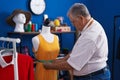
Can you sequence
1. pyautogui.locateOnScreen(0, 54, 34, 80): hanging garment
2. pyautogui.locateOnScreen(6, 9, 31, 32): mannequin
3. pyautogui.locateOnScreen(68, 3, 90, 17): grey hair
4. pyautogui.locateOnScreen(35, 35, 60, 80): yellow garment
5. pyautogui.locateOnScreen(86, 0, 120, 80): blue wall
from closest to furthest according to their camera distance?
pyautogui.locateOnScreen(0, 54, 34, 80): hanging garment < pyautogui.locateOnScreen(68, 3, 90, 17): grey hair < pyautogui.locateOnScreen(35, 35, 60, 80): yellow garment < pyautogui.locateOnScreen(6, 9, 31, 32): mannequin < pyautogui.locateOnScreen(86, 0, 120, 80): blue wall

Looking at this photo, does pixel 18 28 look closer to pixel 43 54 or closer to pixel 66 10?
pixel 43 54

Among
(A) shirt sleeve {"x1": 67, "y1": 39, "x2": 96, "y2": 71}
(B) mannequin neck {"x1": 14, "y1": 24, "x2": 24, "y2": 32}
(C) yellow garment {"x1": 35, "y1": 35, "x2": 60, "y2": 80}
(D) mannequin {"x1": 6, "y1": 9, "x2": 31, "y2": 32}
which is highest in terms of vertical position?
(D) mannequin {"x1": 6, "y1": 9, "x2": 31, "y2": 32}

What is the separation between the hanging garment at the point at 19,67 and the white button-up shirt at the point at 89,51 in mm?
356

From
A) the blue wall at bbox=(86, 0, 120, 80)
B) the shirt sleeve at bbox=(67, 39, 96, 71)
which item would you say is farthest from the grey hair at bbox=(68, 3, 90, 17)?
the blue wall at bbox=(86, 0, 120, 80)

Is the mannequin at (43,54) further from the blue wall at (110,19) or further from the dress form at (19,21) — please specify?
the blue wall at (110,19)

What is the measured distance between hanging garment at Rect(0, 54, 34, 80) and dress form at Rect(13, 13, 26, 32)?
1186 mm

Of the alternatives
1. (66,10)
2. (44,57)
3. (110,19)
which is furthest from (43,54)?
(110,19)

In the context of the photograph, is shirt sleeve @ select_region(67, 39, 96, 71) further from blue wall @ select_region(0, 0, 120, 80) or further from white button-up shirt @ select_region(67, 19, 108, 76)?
blue wall @ select_region(0, 0, 120, 80)

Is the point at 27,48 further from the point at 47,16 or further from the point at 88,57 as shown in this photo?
the point at 88,57

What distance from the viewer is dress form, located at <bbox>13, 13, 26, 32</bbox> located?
3.11 m

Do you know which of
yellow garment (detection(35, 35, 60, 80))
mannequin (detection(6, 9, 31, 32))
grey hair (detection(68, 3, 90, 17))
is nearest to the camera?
grey hair (detection(68, 3, 90, 17))

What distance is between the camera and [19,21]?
311 centimetres

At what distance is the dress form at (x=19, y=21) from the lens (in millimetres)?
3105

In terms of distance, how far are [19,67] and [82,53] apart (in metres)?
0.52
